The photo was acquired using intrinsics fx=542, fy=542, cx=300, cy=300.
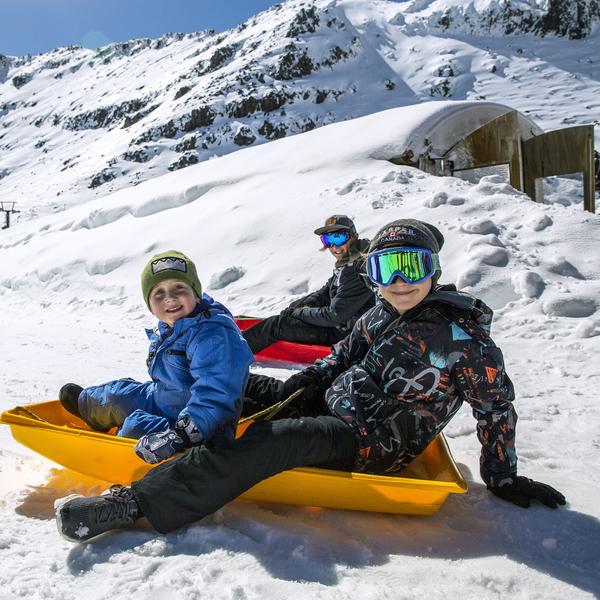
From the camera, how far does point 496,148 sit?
1327 cm

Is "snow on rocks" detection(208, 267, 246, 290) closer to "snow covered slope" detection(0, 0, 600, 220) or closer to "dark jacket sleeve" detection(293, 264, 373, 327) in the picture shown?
"dark jacket sleeve" detection(293, 264, 373, 327)

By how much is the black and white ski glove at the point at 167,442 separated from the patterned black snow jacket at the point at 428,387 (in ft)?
1.97

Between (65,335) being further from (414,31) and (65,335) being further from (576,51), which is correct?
(414,31)

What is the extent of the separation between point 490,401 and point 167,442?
4.08ft

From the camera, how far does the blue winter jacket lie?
2.10 metres

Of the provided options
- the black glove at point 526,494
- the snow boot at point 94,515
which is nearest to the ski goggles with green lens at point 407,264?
the black glove at point 526,494

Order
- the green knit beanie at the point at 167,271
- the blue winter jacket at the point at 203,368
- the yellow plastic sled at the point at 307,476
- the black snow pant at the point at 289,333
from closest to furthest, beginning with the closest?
the yellow plastic sled at the point at 307,476, the blue winter jacket at the point at 203,368, the green knit beanie at the point at 167,271, the black snow pant at the point at 289,333

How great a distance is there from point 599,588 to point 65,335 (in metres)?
6.16

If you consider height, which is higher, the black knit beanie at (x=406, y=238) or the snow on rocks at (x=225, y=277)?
the black knit beanie at (x=406, y=238)

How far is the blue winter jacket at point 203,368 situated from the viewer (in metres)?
2.10

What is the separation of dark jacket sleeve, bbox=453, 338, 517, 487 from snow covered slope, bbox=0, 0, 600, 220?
128 ft

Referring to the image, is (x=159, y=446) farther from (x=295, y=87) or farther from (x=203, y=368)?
(x=295, y=87)

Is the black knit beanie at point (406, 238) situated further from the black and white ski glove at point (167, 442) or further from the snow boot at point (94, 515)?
the snow boot at point (94, 515)

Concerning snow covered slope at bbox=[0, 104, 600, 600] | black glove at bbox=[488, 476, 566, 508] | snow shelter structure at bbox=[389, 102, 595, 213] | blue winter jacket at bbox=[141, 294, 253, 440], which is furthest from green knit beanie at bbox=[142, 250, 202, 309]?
snow shelter structure at bbox=[389, 102, 595, 213]
